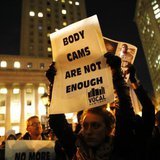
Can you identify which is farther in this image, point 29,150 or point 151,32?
point 151,32

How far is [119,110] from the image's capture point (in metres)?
2.89

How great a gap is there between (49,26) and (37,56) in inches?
366

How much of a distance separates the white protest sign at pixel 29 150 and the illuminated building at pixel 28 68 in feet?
150

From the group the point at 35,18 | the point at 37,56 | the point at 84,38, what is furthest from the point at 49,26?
the point at 84,38

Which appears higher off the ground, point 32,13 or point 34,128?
point 32,13

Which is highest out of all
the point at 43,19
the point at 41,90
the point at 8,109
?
the point at 43,19

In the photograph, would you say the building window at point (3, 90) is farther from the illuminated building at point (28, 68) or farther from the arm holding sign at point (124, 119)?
the arm holding sign at point (124, 119)

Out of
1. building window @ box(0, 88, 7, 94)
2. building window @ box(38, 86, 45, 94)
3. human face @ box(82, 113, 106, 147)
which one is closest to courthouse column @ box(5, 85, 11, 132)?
building window @ box(0, 88, 7, 94)

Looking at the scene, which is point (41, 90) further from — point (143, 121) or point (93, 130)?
point (93, 130)

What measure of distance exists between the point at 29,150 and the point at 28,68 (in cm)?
5128

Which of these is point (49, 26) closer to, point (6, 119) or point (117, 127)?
point (6, 119)

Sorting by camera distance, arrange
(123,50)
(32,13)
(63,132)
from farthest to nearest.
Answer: (32,13), (123,50), (63,132)

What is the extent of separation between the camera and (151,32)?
266 feet

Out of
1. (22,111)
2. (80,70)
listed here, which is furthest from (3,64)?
(80,70)
